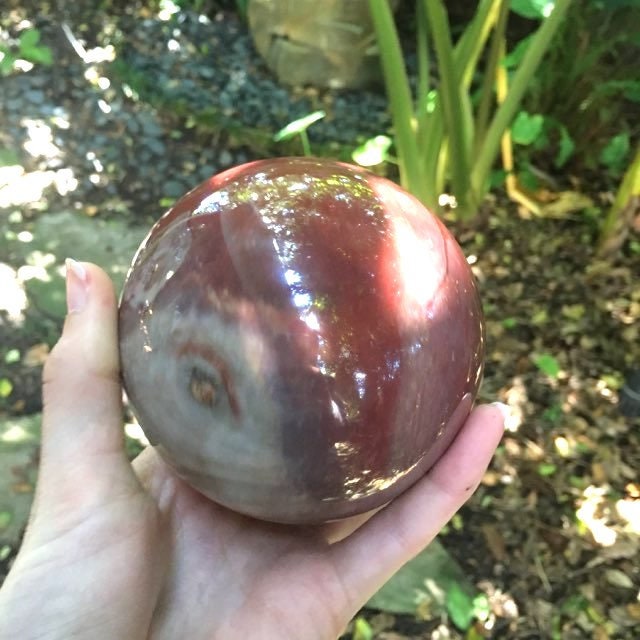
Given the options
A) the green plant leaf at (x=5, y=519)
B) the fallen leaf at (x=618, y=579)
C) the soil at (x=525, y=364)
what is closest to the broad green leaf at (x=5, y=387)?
the soil at (x=525, y=364)

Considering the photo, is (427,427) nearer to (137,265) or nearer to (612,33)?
(137,265)

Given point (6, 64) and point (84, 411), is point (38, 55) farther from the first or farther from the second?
point (84, 411)

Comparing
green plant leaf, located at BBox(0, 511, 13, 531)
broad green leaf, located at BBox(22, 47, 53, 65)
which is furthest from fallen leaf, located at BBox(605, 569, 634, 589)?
broad green leaf, located at BBox(22, 47, 53, 65)

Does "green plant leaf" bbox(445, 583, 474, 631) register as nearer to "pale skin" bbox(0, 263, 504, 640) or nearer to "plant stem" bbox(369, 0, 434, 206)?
"pale skin" bbox(0, 263, 504, 640)

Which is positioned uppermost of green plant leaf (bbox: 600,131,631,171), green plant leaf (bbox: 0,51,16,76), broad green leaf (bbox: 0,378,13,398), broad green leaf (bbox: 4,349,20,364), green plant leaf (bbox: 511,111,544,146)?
green plant leaf (bbox: 511,111,544,146)

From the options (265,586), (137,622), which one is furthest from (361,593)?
(137,622)

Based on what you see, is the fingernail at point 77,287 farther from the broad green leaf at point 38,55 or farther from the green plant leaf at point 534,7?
the broad green leaf at point 38,55
